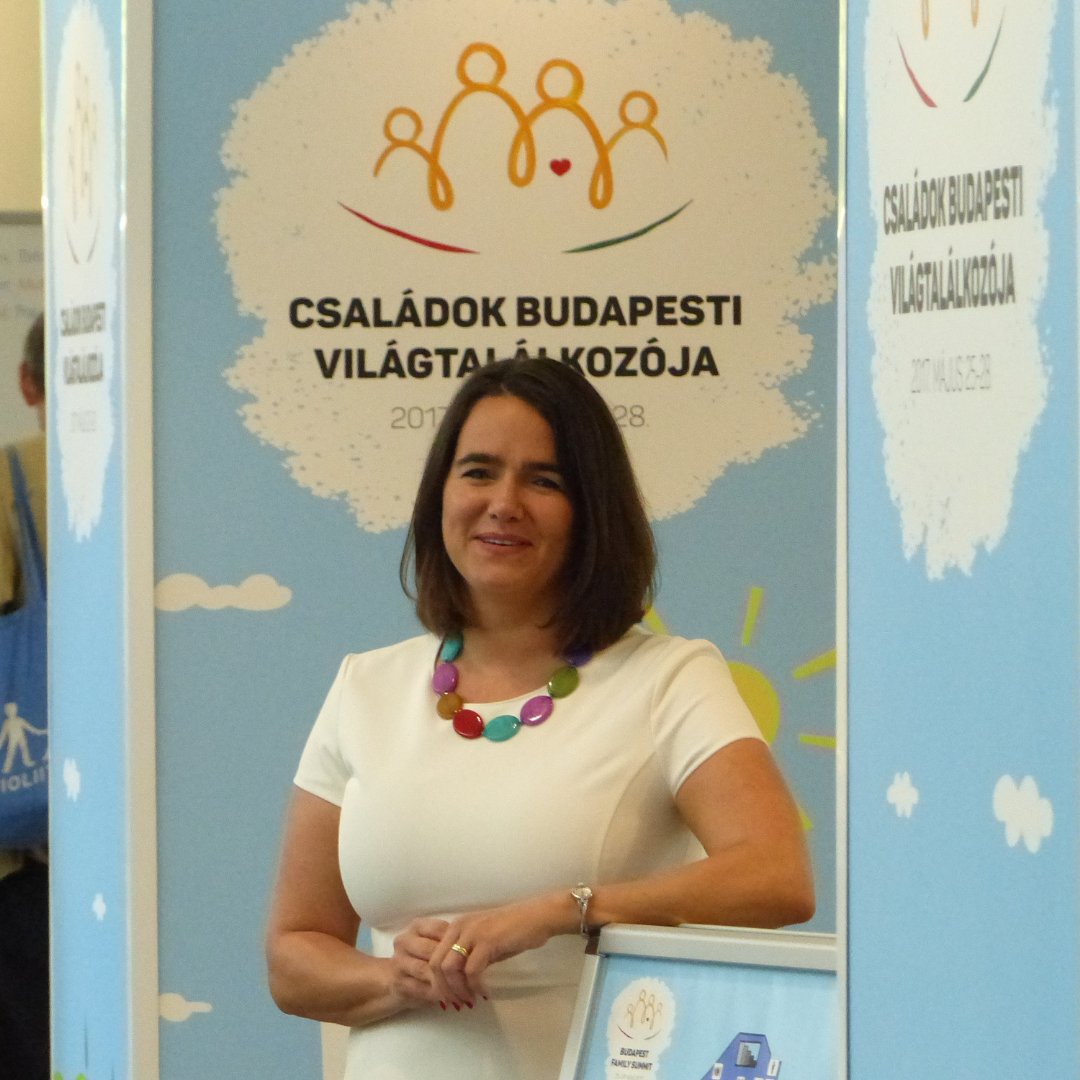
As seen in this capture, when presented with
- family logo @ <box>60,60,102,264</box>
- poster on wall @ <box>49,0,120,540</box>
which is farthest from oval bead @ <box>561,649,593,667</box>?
family logo @ <box>60,60,102,264</box>

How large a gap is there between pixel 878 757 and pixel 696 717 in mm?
412

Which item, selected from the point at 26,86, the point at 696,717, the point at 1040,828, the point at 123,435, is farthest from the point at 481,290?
the point at 26,86

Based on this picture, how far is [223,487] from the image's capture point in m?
2.90

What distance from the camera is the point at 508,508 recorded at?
1.99 meters

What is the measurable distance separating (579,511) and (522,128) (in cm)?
106

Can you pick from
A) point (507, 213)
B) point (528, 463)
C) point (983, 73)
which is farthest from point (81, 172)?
point (983, 73)

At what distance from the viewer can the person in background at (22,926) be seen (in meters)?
4.36

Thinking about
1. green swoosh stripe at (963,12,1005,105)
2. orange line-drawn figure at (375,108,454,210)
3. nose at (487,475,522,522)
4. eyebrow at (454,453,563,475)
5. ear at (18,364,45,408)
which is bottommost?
nose at (487,475,522,522)

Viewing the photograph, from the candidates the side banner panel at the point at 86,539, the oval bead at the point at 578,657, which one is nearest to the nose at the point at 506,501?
the oval bead at the point at 578,657

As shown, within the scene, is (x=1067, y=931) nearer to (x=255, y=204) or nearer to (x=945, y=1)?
(x=945, y=1)

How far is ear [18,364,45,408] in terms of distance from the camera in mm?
4477

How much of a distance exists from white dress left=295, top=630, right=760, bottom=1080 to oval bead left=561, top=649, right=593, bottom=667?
2cm

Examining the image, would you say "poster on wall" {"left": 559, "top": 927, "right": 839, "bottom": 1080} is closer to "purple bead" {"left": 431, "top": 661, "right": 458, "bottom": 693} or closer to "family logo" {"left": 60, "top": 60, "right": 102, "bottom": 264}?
"purple bead" {"left": 431, "top": 661, "right": 458, "bottom": 693}

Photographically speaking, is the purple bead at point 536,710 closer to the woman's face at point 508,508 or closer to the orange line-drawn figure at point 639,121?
the woman's face at point 508,508
